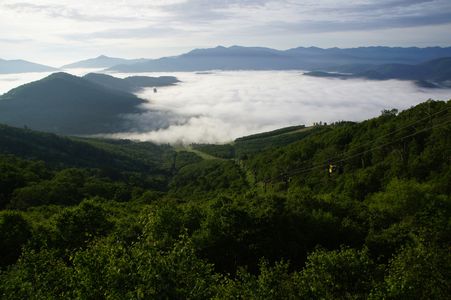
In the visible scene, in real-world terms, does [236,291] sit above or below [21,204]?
above

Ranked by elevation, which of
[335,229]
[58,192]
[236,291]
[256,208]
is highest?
[236,291]

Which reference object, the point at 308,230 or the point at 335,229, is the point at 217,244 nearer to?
the point at 308,230

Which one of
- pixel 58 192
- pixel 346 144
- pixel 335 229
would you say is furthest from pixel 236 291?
pixel 346 144

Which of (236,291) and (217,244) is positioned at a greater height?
(236,291)

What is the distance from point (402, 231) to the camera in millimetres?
50250

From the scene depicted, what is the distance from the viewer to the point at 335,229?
54.8 meters

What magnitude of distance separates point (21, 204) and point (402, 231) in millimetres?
81407

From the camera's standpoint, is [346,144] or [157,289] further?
[346,144]

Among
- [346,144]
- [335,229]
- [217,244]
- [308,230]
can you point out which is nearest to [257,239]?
[217,244]

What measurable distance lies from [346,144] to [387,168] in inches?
1461

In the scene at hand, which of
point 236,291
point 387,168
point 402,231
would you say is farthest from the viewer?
point 387,168

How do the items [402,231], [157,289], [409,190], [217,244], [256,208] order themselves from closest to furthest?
[157,289], [217,244], [402,231], [256,208], [409,190]

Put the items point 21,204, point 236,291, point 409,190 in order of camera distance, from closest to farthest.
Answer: point 236,291, point 409,190, point 21,204

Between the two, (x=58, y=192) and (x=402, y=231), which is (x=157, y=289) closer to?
(x=402, y=231)
